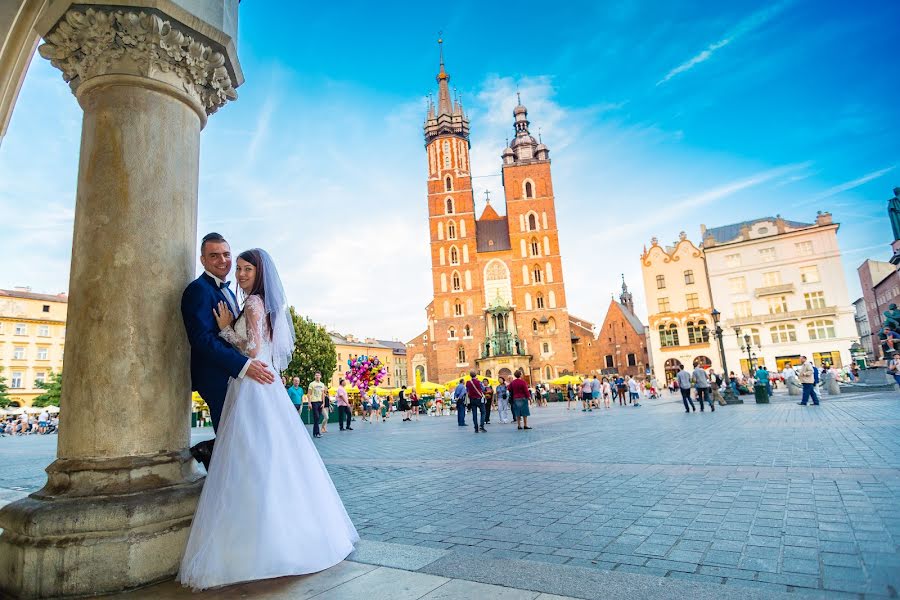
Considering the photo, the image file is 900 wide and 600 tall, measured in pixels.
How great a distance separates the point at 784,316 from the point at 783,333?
1574mm

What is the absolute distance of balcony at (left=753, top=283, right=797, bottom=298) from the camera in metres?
45.2

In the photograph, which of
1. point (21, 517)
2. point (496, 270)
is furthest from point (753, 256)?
point (21, 517)

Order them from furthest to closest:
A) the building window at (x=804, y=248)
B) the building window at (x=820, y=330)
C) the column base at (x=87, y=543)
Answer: the building window at (x=804, y=248), the building window at (x=820, y=330), the column base at (x=87, y=543)

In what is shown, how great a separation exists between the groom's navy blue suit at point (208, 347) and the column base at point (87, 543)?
544 millimetres

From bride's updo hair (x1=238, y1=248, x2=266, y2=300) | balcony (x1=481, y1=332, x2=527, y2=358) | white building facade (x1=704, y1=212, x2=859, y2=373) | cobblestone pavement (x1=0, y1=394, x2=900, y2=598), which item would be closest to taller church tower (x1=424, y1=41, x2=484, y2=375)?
balcony (x1=481, y1=332, x2=527, y2=358)

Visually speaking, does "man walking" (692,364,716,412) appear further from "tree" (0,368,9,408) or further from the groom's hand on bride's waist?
"tree" (0,368,9,408)

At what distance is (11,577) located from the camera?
236 centimetres

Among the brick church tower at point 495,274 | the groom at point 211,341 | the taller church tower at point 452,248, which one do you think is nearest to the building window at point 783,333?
the brick church tower at point 495,274

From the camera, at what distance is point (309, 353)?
40188 mm

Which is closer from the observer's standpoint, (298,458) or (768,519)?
(298,458)

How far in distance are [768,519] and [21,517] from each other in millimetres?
4319

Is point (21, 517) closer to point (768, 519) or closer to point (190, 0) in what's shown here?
point (190, 0)

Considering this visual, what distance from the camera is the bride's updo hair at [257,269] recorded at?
309 centimetres

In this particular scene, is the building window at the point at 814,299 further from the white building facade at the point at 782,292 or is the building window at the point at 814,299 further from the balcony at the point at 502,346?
the balcony at the point at 502,346
